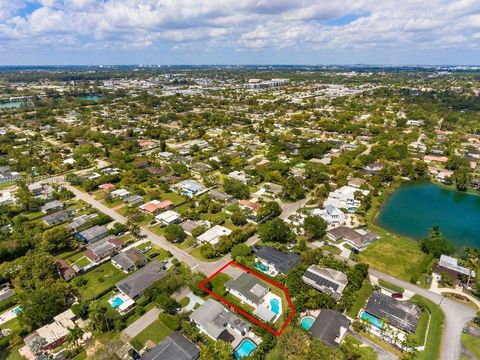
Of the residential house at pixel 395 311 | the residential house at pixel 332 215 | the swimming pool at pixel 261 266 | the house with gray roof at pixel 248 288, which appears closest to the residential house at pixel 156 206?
the swimming pool at pixel 261 266

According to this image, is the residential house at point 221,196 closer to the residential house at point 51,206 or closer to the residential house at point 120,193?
the residential house at point 120,193

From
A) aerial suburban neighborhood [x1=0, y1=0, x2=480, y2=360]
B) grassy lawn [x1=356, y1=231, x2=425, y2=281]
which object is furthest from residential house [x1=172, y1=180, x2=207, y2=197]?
grassy lawn [x1=356, y1=231, x2=425, y2=281]

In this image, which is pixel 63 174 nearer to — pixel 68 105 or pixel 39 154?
pixel 39 154

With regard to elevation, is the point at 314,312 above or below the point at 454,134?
below

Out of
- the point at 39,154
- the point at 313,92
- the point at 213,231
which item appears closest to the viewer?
the point at 213,231

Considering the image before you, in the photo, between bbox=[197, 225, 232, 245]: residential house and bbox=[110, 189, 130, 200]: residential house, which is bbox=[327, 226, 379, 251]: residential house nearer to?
bbox=[197, 225, 232, 245]: residential house

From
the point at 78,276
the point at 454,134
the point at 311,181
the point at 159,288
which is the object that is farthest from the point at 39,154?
the point at 454,134

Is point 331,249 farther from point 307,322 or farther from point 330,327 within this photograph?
point 330,327
